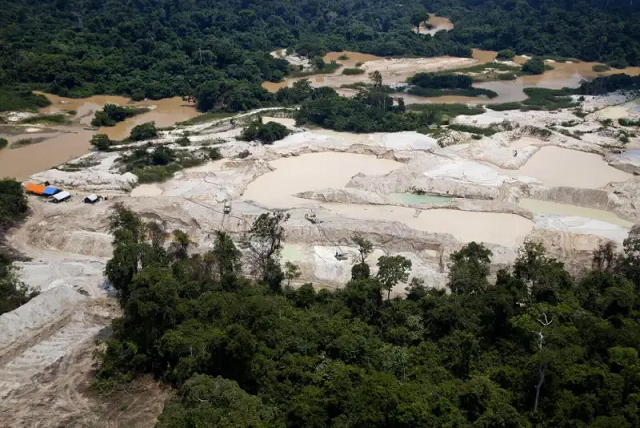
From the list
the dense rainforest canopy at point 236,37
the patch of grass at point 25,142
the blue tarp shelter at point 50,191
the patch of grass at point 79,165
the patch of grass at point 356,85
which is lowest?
the blue tarp shelter at point 50,191

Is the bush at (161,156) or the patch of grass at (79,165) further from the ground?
the bush at (161,156)

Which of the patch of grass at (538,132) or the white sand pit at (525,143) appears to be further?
the patch of grass at (538,132)

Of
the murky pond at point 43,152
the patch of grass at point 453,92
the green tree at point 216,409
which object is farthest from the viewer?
the patch of grass at point 453,92

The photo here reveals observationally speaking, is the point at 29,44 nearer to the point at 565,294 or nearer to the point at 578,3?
the point at 565,294

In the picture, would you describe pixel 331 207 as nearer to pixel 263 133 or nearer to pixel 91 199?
pixel 263 133

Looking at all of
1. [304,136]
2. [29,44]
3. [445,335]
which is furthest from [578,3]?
[445,335]

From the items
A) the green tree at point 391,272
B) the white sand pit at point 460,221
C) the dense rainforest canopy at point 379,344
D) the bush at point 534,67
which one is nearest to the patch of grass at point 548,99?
the bush at point 534,67

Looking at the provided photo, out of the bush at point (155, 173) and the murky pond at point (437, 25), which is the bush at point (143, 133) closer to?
the bush at point (155, 173)

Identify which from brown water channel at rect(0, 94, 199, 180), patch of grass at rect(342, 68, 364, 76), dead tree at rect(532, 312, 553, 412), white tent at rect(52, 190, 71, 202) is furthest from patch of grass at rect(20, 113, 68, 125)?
dead tree at rect(532, 312, 553, 412)
